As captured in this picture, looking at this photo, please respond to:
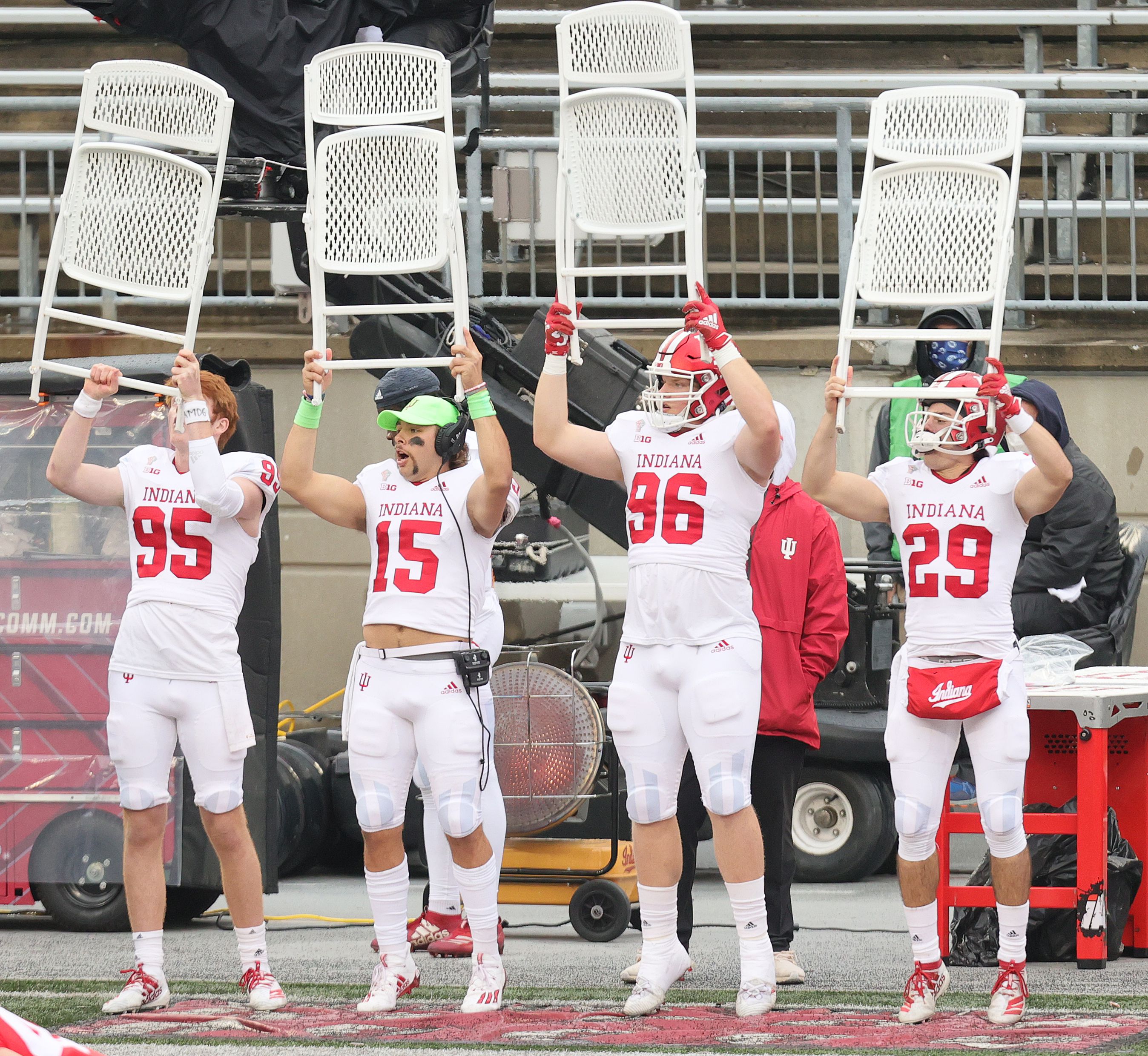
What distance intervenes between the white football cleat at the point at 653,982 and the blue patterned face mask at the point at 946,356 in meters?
2.26

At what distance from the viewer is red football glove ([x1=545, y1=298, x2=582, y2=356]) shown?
4.58 m

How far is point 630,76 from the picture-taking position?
4.98m

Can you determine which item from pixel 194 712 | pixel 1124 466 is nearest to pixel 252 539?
pixel 194 712

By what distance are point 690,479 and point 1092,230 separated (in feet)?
15.9

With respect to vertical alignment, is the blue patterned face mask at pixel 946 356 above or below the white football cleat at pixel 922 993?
above

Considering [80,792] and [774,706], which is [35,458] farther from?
[774,706]

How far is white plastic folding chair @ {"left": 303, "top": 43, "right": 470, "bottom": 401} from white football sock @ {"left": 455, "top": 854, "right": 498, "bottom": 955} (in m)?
1.43

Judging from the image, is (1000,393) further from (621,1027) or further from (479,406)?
(621,1027)

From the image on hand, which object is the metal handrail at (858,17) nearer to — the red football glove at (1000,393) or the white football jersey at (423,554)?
the white football jersey at (423,554)

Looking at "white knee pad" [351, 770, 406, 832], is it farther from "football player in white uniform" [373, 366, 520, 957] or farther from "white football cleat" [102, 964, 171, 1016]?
"white football cleat" [102, 964, 171, 1016]

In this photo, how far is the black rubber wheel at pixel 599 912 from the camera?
228 inches

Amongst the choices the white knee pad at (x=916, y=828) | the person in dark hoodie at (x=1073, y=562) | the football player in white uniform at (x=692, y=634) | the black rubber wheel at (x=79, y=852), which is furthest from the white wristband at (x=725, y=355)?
the black rubber wheel at (x=79, y=852)

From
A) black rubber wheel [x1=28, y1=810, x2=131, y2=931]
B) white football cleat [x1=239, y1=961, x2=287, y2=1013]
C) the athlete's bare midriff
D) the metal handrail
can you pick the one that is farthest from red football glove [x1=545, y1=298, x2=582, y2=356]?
the metal handrail

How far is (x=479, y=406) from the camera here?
4.61 m
